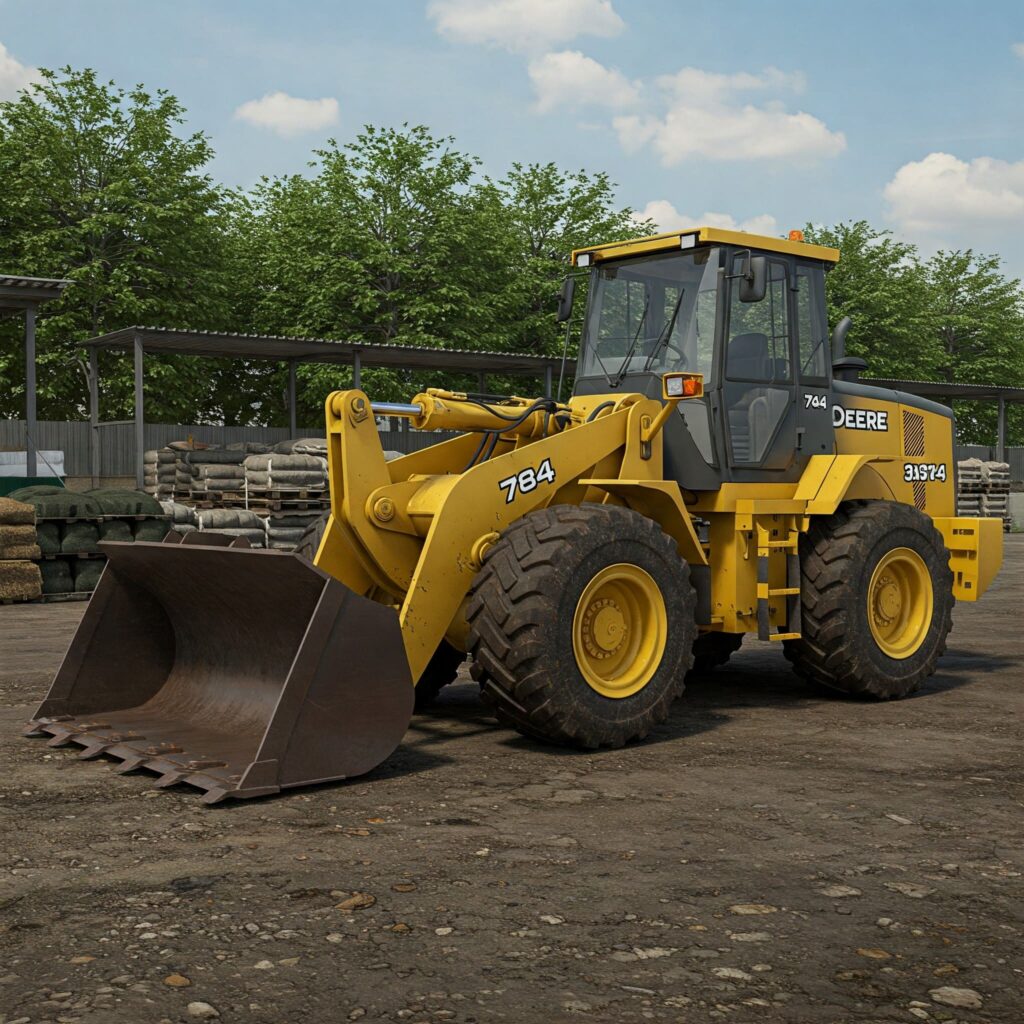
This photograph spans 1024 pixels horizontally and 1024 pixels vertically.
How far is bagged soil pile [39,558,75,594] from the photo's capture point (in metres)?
15.9

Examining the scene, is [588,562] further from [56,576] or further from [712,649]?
[56,576]

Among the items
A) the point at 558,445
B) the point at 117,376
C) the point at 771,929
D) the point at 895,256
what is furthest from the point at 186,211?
the point at 771,929

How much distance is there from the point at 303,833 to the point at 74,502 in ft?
38.7

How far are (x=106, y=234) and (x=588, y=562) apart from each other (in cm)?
3202

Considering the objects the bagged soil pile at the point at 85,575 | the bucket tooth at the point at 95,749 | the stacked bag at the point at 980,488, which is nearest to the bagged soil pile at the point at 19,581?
the bagged soil pile at the point at 85,575

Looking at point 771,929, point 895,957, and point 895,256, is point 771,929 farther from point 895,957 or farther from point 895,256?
point 895,256

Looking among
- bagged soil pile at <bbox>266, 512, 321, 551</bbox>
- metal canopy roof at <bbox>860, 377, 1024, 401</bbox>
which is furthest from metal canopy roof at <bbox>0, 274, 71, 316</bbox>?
metal canopy roof at <bbox>860, 377, 1024, 401</bbox>

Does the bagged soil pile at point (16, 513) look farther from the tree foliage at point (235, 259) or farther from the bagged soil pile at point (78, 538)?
the tree foliage at point (235, 259)

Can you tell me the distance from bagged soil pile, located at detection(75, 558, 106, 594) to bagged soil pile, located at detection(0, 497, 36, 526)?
961mm

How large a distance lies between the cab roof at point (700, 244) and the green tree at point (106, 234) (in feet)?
87.7

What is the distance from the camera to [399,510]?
7.12m

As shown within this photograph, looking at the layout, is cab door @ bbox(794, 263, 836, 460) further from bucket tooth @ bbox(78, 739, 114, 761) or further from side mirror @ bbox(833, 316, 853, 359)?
bucket tooth @ bbox(78, 739, 114, 761)

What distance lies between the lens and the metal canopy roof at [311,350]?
24141mm

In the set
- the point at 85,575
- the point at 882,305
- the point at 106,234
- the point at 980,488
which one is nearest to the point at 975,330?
the point at 882,305
